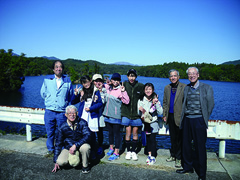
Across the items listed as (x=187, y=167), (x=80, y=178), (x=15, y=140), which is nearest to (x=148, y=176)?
(x=187, y=167)

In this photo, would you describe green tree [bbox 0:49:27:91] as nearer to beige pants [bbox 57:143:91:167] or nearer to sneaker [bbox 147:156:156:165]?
beige pants [bbox 57:143:91:167]

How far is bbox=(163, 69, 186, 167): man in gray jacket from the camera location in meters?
3.74

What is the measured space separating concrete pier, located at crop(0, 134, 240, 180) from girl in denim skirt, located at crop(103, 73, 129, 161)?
1.34 feet

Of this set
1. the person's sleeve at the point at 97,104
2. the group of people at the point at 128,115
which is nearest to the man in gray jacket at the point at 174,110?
the group of people at the point at 128,115

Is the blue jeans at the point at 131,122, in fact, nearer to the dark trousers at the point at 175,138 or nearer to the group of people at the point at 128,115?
the group of people at the point at 128,115

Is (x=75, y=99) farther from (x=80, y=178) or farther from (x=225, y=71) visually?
(x=225, y=71)

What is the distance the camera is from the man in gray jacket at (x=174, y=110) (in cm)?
374

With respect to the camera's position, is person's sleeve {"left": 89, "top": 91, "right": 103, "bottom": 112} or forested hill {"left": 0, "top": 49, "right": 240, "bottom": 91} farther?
forested hill {"left": 0, "top": 49, "right": 240, "bottom": 91}

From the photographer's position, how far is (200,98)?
→ 3369 mm

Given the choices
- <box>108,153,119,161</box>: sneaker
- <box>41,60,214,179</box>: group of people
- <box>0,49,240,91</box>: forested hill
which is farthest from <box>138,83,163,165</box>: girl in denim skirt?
<box>0,49,240,91</box>: forested hill

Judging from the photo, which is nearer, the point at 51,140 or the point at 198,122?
the point at 198,122

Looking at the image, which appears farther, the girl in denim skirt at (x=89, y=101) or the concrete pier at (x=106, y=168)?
the girl in denim skirt at (x=89, y=101)

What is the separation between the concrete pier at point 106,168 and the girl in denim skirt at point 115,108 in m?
0.41

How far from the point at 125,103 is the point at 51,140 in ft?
6.62
